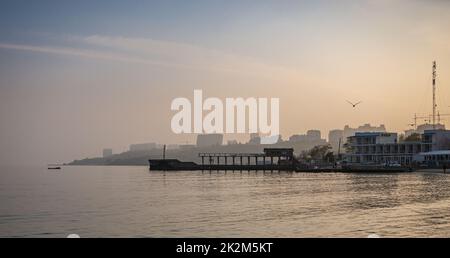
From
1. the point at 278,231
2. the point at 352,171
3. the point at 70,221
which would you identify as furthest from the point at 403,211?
the point at 352,171

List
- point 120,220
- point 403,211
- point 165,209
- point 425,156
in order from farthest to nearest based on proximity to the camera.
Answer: point 425,156 → point 165,209 → point 403,211 → point 120,220

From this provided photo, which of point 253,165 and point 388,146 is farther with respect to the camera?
point 253,165

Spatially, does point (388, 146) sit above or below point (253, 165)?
above

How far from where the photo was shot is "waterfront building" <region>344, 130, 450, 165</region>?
62.3m

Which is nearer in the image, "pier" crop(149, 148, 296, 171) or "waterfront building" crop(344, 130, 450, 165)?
"waterfront building" crop(344, 130, 450, 165)

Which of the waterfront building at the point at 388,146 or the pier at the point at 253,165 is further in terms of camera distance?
the pier at the point at 253,165

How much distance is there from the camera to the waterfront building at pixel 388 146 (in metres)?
62.3

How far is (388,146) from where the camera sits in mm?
66562

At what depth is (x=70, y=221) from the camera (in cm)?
1312

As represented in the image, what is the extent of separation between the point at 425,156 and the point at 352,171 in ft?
29.3
